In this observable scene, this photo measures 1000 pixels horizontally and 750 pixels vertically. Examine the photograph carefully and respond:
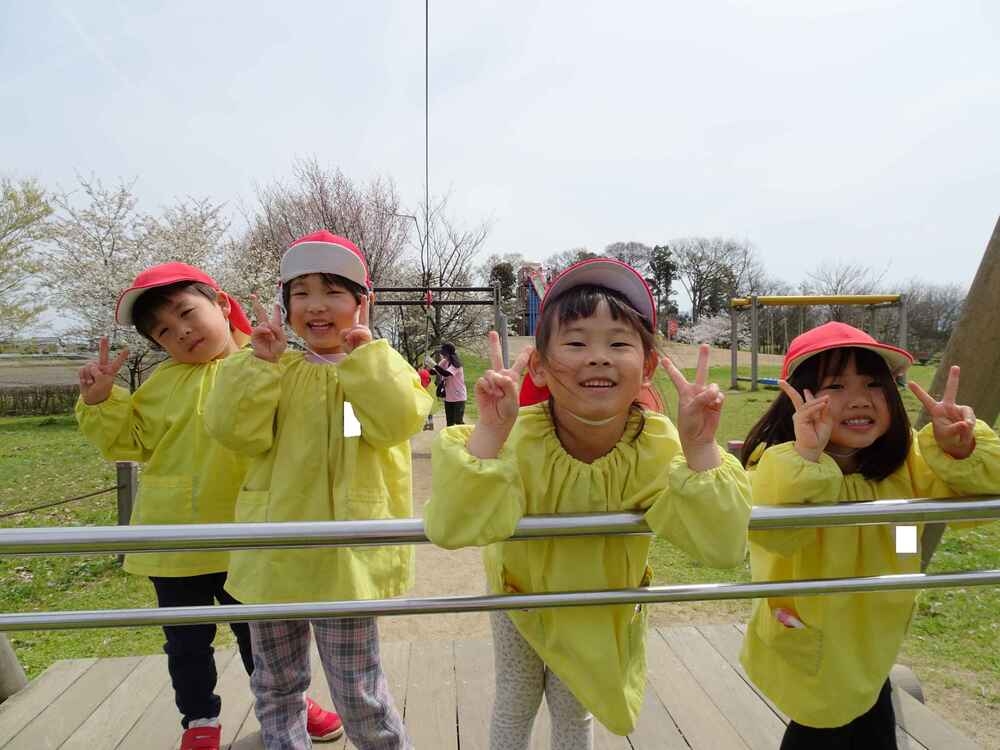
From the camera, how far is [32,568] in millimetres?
4996

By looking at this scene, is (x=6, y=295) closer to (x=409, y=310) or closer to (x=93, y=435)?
(x=409, y=310)

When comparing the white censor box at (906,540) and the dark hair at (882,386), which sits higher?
the dark hair at (882,386)

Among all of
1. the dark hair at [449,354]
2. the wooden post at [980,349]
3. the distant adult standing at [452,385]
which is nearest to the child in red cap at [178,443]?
the wooden post at [980,349]

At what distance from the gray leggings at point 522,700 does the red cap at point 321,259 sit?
979 mm

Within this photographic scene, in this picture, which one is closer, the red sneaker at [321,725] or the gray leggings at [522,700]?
the gray leggings at [522,700]

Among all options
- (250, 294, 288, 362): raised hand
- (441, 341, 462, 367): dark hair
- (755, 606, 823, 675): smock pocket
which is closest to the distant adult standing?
(441, 341, 462, 367): dark hair

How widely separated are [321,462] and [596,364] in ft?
2.70

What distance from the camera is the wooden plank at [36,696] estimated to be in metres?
2.25

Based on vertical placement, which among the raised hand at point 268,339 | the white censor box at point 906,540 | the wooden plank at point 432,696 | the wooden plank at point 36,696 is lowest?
the wooden plank at point 36,696

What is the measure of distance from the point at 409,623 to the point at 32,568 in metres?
3.27

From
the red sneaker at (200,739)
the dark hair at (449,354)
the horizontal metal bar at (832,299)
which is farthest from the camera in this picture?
the horizontal metal bar at (832,299)

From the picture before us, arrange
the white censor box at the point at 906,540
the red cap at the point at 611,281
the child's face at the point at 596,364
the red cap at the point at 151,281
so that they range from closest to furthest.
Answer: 1. the child's face at the point at 596,364
2. the red cap at the point at 611,281
3. the white censor box at the point at 906,540
4. the red cap at the point at 151,281

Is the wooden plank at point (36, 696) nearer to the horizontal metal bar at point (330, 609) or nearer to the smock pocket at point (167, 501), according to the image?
the smock pocket at point (167, 501)

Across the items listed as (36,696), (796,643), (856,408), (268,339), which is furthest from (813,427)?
(36,696)
